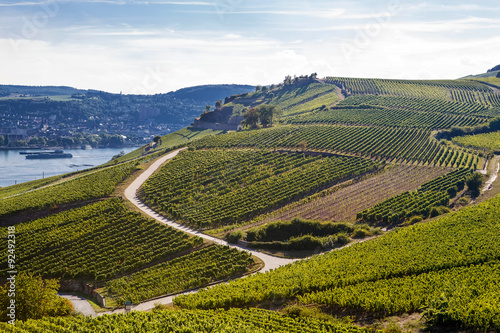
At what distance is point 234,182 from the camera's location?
72688 mm

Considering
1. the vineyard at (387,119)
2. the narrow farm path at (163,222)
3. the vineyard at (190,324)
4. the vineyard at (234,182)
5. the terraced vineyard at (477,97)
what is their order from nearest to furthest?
1. the vineyard at (190,324)
2. the narrow farm path at (163,222)
3. the vineyard at (234,182)
4. the vineyard at (387,119)
5. the terraced vineyard at (477,97)

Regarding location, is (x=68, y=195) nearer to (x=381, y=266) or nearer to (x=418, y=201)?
(x=381, y=266)

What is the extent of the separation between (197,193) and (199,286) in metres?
29.9

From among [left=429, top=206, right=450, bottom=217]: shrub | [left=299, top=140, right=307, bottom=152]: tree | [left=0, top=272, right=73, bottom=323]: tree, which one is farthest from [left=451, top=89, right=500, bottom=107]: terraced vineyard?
[left=0, top=272, right=73, bottom=323]: tree

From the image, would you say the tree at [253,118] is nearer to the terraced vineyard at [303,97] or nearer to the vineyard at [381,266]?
the terraced vineyard at [303,97]

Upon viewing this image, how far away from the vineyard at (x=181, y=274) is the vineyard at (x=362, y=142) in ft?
162

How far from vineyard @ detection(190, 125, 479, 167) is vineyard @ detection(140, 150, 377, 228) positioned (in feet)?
22.8

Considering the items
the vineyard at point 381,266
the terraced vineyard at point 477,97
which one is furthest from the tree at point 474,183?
the terraced vineyard at point 477,97

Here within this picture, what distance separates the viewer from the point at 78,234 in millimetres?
53312

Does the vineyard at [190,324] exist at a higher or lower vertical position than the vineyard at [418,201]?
lower

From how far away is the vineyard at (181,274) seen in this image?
39438mm

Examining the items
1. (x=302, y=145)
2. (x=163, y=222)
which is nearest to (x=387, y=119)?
(x=302, y=145)

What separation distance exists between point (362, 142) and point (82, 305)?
69.5 meters

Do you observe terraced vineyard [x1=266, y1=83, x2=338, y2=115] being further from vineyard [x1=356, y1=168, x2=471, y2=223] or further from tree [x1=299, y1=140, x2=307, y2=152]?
vineyard [x1=356, y1=168, x2=471, y2=223]
